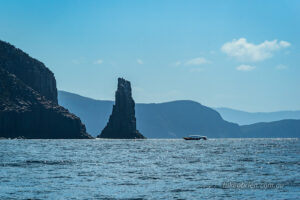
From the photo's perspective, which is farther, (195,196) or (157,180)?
(157,180)

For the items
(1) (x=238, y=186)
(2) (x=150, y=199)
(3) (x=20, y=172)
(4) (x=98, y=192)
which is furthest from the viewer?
(3) (x=20, y=172)

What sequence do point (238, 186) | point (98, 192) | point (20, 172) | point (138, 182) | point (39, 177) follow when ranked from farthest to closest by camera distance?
1. point (20, 172)
2. point (39, 177)
3. point (138, 182)
4. point (238, 186)
5. point (98, 192)

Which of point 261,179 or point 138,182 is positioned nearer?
point 138,182

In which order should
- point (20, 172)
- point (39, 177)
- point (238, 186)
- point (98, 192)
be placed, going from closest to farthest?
point (98, 192) → point (238, 186) → point (39, 177) → point (20, 172)

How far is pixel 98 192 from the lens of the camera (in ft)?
134

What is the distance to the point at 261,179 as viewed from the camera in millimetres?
51500

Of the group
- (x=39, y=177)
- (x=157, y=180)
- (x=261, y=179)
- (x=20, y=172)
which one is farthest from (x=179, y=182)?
(x=20, y=172)

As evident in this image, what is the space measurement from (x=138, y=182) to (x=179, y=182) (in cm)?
483

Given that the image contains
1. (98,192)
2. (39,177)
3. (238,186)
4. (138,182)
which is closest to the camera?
(98,192)

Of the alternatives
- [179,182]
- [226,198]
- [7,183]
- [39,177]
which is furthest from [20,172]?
[226,198]

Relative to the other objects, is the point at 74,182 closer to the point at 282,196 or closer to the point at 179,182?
the point at 179,182

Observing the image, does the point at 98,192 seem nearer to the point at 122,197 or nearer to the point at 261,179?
the point at 122,197

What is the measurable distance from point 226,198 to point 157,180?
1406 centimetres

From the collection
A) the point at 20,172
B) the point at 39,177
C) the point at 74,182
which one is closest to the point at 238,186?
the point at 74,182
